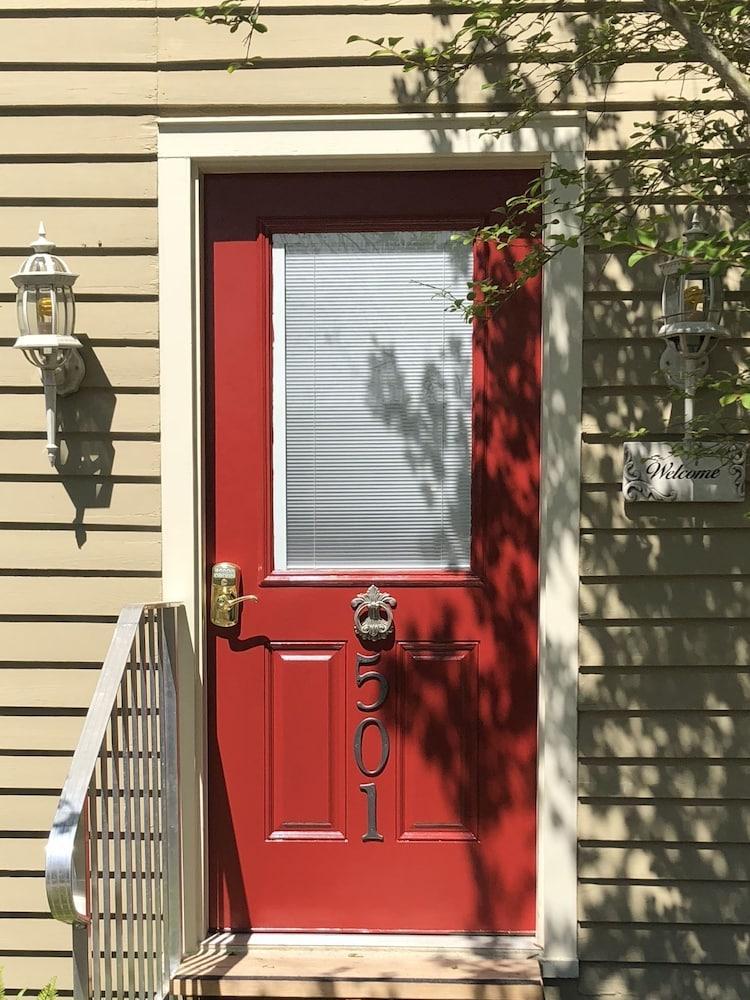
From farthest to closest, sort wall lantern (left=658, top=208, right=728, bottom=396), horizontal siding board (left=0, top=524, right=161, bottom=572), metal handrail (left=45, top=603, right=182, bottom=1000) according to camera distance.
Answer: horizontal siding board (left=0, top=524, right=161, bottom=572) → wall lantern (left=658, top=208, right=728, bottom=396) → metal handrail (left=45, top=603, right=182, bottom=1000)

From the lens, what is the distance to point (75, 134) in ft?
8.98

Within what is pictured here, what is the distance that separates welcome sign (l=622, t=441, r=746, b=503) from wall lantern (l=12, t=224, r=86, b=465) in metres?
1.64

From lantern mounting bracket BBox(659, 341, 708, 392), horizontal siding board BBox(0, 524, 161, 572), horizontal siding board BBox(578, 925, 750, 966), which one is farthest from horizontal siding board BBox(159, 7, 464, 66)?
horizontal siding board BBox(578, 925, 750, 966)

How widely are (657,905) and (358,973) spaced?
2.92 feet

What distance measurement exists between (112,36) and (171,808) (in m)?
2.23

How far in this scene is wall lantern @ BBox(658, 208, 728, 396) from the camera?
8.45 ft

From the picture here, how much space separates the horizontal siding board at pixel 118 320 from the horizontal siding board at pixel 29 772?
1.11m

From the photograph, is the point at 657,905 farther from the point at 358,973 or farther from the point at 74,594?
the point at 74,594

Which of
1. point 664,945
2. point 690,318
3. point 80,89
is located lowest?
point 664,945

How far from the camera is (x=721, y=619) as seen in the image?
272 cm

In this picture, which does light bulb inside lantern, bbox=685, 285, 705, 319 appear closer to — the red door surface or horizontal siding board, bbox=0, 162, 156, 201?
the red door surface

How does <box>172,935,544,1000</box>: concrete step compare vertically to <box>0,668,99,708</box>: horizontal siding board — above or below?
below

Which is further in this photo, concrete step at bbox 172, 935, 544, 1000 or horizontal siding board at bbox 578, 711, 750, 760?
horizontal siding board at bbox 578, 711, 750, 760

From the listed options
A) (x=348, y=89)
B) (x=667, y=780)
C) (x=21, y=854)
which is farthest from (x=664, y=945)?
(x=348, y=89)
